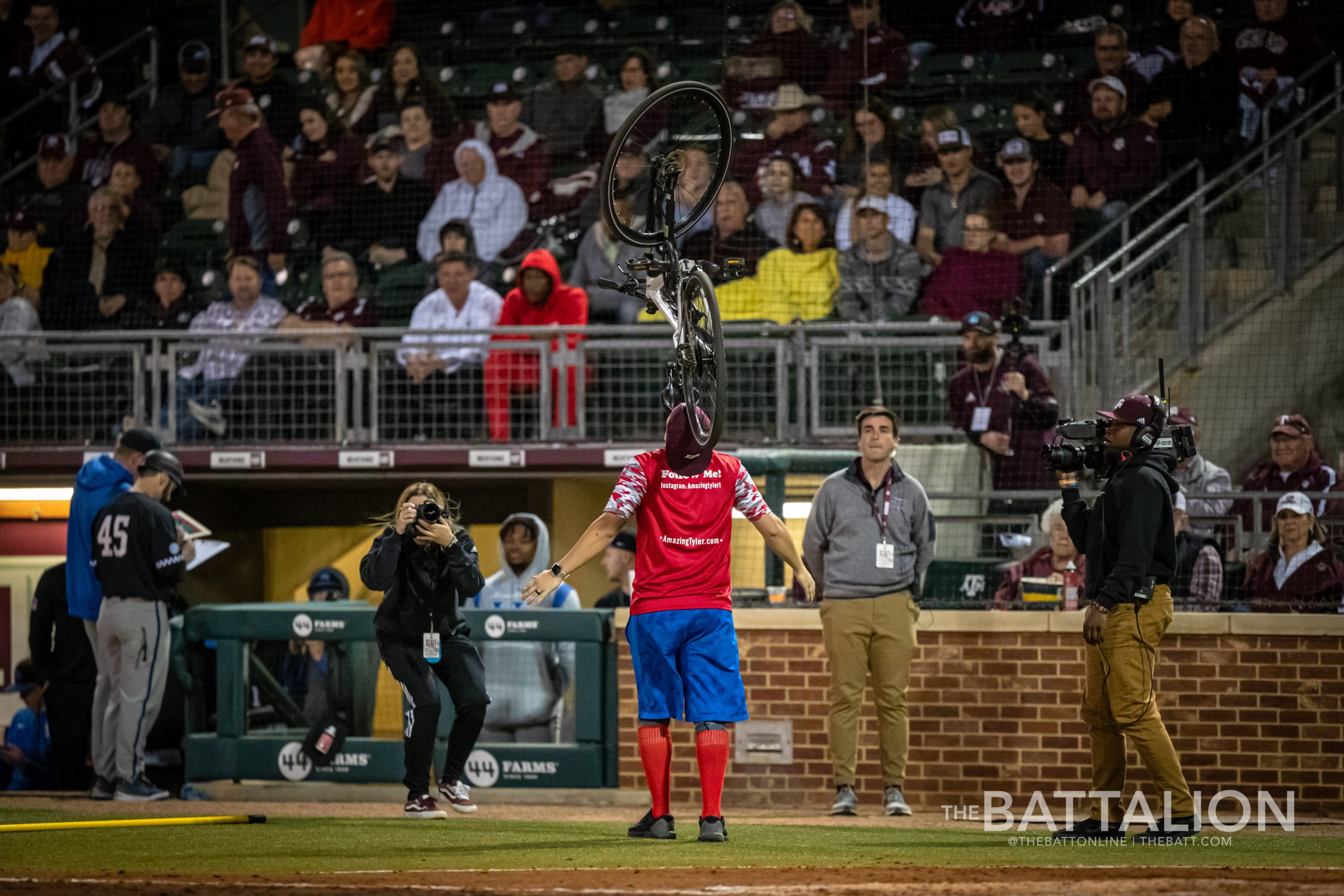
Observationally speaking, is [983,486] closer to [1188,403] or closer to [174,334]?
[1188,403]

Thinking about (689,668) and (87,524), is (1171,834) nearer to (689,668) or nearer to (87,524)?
(689,668)

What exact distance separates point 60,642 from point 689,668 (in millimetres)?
5013

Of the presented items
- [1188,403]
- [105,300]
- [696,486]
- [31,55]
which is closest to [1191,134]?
[1188,403]

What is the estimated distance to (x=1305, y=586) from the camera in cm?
897

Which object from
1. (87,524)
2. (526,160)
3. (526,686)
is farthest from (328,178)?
(526,686)

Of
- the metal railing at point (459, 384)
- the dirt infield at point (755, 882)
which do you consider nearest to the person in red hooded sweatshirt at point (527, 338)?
the metal railing at point (459, 384)

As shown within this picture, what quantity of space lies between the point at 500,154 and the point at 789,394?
413cm

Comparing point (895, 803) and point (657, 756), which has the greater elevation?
point (657, 756)

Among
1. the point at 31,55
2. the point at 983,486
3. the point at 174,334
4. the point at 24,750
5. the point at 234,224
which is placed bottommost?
the point at 24,750

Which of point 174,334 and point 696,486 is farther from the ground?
point 174,334

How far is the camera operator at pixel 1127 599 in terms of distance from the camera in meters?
6.77

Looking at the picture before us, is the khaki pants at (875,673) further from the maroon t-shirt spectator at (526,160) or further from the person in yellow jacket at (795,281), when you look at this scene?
the maroon t-shirt spectator at (526,160)

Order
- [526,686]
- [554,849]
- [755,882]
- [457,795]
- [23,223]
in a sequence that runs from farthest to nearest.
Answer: [23,223] < [526,686] < [457,795] < [554,849] < [755,882]

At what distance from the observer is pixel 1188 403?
1094 cm
